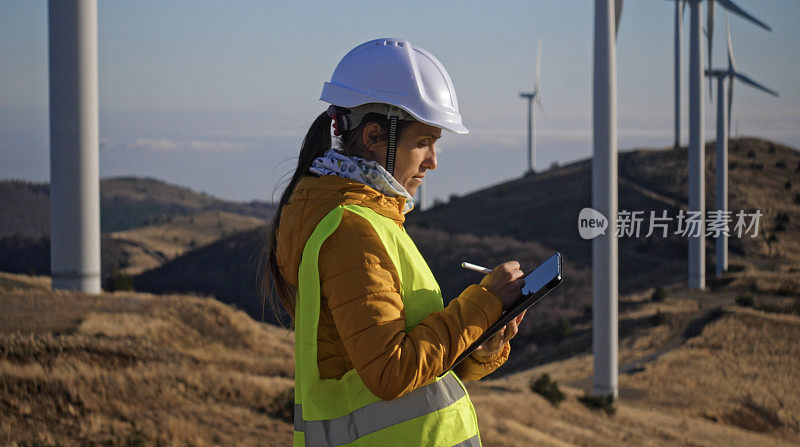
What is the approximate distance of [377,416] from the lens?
2.93 meters

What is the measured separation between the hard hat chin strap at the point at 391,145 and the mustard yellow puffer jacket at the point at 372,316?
0.61 feet

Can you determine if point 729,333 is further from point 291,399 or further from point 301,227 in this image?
point 301,227

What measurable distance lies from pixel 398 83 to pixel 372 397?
117cm

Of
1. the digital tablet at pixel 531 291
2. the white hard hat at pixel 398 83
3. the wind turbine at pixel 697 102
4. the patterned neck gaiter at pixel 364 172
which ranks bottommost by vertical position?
the digital tablet at pixel 531 291

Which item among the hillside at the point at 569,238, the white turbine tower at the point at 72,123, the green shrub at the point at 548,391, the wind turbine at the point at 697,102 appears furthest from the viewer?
the hillside at the point at 569,238

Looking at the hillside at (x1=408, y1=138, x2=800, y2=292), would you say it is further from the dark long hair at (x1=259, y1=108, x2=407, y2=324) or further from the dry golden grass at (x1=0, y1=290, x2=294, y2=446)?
the dark long hair at (x1=259, y1=108, x2=407, y2=324)

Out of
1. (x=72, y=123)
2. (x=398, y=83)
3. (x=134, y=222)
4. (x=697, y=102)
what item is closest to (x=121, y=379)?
(x=72, y=123)

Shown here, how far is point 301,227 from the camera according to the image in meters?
3.09

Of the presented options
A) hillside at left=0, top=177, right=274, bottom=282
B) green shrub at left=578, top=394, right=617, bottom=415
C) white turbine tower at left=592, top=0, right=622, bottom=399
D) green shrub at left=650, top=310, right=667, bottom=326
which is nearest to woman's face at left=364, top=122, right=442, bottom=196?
white turbine tower at left=592, top=0, right=622, bottom=399

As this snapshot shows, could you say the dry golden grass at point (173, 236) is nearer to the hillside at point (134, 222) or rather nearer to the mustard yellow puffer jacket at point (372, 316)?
the hillside at point (134, 222)

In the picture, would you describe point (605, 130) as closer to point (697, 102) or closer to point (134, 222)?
point (697, 102)

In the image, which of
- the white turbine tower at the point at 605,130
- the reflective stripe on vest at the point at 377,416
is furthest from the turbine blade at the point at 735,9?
the reflective stripe on vest at the point at 377,416

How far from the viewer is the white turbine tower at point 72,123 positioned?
53.3 feet

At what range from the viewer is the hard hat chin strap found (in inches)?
127
